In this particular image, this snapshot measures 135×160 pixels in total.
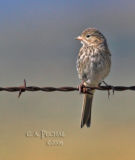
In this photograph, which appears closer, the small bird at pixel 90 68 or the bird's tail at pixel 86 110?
the bird's tail at pixel 86 110

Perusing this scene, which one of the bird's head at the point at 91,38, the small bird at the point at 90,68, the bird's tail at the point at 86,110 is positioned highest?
the bird's head at the point at 91,38

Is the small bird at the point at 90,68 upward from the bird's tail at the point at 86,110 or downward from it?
upward

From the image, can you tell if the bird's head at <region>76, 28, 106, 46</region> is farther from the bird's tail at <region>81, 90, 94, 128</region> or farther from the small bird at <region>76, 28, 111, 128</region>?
the bird's tail at <region>81, 90, 94, 128</region>

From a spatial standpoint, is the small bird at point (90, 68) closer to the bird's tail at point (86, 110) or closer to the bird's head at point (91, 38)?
the bird's tail at point (86, 110)

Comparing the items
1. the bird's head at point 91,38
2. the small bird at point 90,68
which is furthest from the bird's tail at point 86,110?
the bird's head at point 91,38

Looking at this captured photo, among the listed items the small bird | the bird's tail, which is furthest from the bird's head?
the bird's tail

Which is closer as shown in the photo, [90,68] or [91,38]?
[90,68]

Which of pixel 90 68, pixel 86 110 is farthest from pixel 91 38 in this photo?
pixel 86 110

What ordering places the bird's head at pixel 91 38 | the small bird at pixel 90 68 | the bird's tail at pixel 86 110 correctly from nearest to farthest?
the bird's tail at pixel 86 110
the small bird at pixel 90 68
the bird's head at pixel 91 38

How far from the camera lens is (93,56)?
11234 mm

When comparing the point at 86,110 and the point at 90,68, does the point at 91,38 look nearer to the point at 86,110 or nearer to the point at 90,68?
the point at 90,68

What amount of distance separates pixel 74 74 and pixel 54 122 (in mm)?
5738

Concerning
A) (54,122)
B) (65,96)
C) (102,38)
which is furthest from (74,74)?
(102,38)

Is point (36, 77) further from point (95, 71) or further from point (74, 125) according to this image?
point (95, 71)
